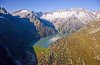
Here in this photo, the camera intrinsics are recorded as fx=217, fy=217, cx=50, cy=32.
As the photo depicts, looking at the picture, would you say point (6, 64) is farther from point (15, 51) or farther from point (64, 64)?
point (64, 64)

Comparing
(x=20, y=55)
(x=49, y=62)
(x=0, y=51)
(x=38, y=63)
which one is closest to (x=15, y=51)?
(x=20, y=55)

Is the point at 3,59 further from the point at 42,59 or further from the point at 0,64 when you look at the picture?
the point at 42,59

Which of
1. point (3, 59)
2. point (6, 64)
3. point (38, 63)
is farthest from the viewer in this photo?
point (38, 63)

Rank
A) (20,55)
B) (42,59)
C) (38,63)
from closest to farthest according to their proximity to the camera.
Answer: (20,55), (38,63), (42,59)

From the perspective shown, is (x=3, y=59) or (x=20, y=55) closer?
(x=3, y=59)

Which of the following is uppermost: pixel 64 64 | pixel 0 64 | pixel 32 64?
pixel 0 64

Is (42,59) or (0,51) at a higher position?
(0,51)

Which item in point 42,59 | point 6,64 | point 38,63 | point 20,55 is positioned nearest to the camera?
point 6,64

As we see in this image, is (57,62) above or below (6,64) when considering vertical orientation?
below

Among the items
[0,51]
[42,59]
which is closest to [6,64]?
[0,51]
